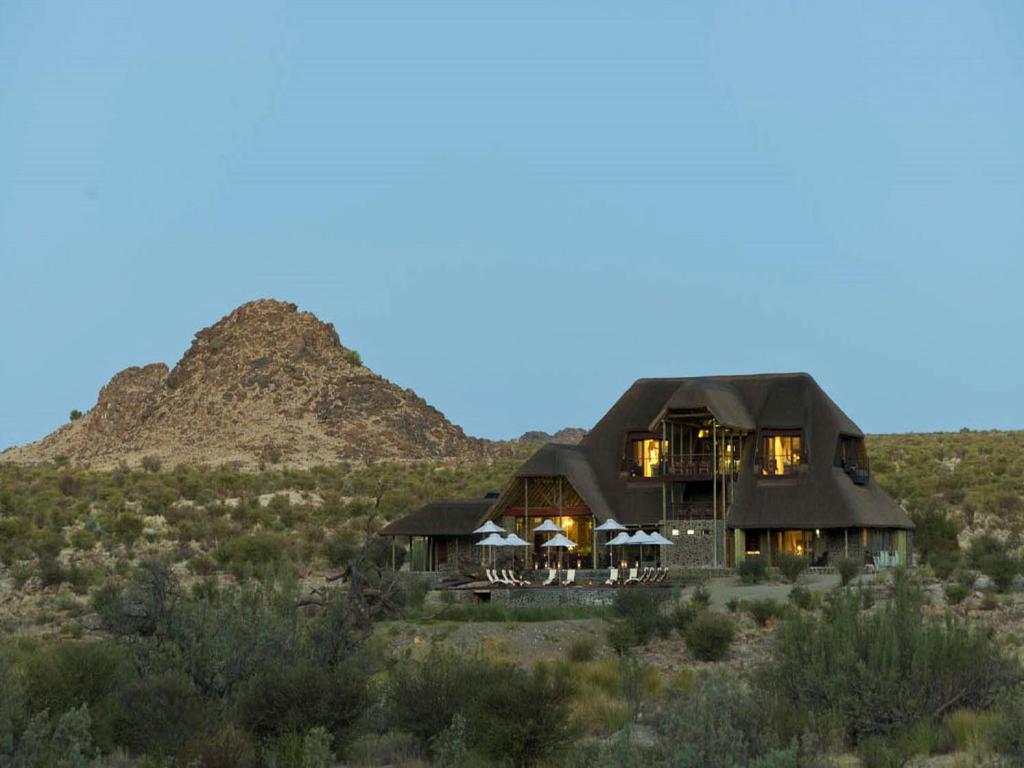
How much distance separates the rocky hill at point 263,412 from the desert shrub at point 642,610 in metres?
50.7

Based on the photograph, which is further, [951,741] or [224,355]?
[224,355]

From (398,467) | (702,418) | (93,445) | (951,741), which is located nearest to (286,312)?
(93,445)

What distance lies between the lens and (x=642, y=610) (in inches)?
1351

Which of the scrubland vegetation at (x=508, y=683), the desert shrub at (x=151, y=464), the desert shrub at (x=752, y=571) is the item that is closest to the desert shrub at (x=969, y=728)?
the scrubland vegetation at (x=508, y=683)

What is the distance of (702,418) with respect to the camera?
51125 millimetres

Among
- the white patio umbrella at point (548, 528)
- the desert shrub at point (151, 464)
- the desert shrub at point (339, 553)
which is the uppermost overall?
the desert shrub at point (151, 464)

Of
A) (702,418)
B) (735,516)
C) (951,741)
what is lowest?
(951,741)

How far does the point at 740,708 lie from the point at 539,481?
3860cm

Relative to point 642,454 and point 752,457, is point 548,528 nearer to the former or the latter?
point 642,454

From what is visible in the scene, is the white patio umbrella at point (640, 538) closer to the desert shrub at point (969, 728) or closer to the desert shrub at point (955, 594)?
the desert shrub at point (955, 594)

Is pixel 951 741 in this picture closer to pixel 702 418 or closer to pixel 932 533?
pixel 702 418

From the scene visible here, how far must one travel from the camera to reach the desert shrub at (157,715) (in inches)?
694

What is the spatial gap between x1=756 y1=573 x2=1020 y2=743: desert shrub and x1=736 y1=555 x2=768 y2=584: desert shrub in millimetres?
23377

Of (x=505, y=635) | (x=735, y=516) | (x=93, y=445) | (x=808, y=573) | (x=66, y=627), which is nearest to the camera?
(x=505, y=635)
